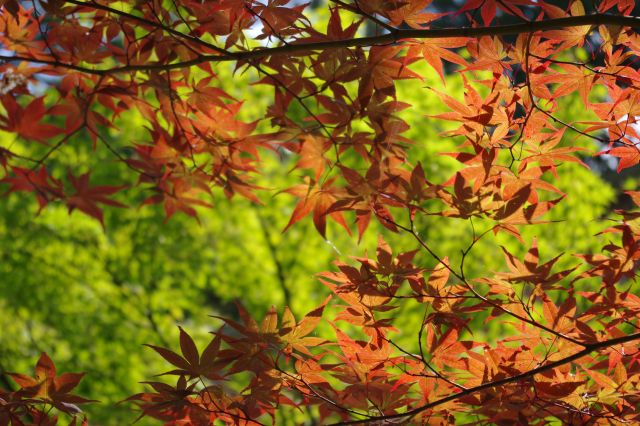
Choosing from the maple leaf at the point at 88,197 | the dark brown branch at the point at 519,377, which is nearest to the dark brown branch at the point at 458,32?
the dark brown branch at the point at 519,377

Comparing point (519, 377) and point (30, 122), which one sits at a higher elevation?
point (30, 122)

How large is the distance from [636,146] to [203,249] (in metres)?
2.63

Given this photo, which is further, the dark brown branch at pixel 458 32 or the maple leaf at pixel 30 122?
the maple leaf at pixel 30 122

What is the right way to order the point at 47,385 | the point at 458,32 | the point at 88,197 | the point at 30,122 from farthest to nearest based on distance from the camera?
the point at 88,197
the point at 30,122
the point at 47,385
the point at 458,32

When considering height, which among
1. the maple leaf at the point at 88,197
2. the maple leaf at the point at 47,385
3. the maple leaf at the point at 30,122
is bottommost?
the maple leaf at the point at 47,385

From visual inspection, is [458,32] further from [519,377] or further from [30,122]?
[30,122]

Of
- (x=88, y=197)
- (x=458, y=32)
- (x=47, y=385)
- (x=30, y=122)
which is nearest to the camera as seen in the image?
(x=458, y=32)

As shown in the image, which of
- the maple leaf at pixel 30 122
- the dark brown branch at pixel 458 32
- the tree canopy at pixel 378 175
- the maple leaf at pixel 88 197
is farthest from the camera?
the maple leaf at pixel 88 197

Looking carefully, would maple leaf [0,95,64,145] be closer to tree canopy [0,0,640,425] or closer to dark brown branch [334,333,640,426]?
tree canopy [0,0,640,425]

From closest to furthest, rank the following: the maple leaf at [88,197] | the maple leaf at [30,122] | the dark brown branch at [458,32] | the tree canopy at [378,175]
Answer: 1. the dark brown branch at [458,32]
2. the tree canopy at [378,175]
3. the maple leaf at [30,122]
4. the maple leaf at [88,197]

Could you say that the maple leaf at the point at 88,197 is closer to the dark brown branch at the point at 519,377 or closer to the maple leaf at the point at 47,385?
the maple leaf at the point at 47,385

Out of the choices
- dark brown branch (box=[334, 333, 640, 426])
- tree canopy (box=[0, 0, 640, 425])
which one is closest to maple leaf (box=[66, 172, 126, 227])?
tree canopy (box=[0, 0, 640, 425])

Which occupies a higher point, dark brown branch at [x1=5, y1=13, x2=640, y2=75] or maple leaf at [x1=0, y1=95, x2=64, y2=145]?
maple leaf at [x1=0, y1=95, x2=64, y2=145]

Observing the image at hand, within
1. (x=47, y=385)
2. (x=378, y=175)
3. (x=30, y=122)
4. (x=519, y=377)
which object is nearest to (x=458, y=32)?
(x=378, y=175)
